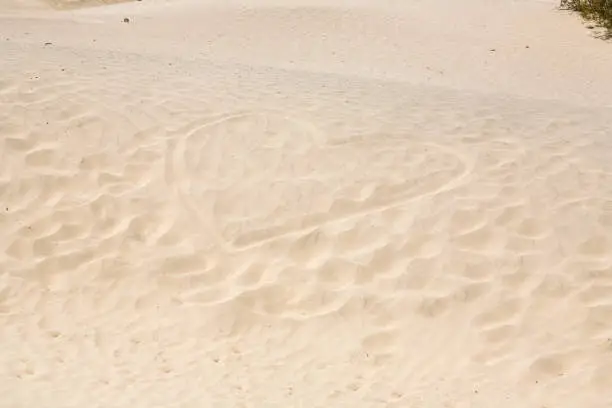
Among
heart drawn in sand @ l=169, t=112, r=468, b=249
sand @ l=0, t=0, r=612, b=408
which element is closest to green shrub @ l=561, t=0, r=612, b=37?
sand @ l=0, t=0, r=612, b=408

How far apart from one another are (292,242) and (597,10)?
44.2ft

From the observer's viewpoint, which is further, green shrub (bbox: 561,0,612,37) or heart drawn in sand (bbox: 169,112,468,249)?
green shrub (bbox: 561,0,612,37)

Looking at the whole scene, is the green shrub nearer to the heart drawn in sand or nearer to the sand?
the sand

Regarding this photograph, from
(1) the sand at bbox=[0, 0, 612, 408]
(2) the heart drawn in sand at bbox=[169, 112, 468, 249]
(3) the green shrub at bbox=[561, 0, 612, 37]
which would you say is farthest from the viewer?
(3) the green shrub at bbox=[561, 0, 612, 37]

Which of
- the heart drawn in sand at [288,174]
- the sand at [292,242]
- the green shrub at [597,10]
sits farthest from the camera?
the green shrub at [597,10]

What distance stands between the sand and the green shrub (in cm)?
899

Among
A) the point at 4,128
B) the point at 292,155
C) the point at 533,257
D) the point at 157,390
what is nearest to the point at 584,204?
the point at 533,257

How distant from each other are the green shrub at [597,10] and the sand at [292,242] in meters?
8.99

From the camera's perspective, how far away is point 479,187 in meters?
7.17

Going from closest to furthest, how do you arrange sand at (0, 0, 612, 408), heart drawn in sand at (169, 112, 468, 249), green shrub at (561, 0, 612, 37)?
sand at (0, 0, 612, 408) → heart drawn in sand at (169, 112, 468, 249) → green shrub at (561, 0, 612, 37)

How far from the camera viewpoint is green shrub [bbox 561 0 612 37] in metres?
17.2

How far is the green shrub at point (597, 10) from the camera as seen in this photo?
1725 cm

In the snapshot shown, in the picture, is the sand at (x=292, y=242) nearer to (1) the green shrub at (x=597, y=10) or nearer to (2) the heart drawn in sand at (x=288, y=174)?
(2) the heart drawn in sand at (x=288, y=174)

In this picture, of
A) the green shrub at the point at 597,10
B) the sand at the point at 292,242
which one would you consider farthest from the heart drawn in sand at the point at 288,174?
the green shrub at the point at 597,10
